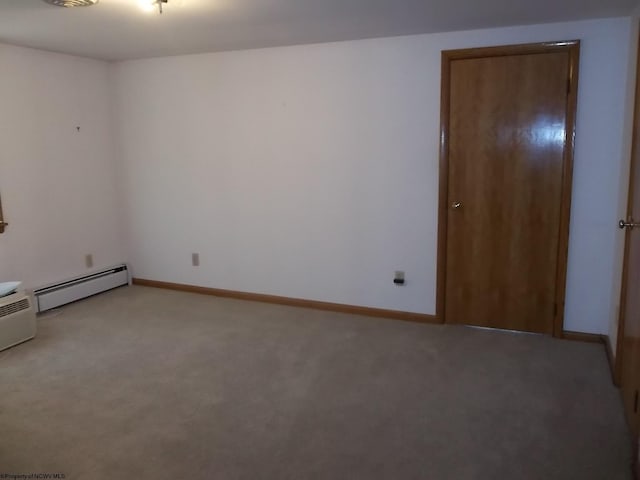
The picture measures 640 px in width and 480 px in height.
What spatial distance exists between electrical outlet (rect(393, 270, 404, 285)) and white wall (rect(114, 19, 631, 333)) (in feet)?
0.16

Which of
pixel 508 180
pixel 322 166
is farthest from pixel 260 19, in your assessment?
pixel 508 180

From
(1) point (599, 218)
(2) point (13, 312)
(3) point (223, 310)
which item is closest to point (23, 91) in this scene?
(2) point (13, 312)

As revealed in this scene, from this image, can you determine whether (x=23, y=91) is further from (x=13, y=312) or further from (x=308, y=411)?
(x=308, y=411)

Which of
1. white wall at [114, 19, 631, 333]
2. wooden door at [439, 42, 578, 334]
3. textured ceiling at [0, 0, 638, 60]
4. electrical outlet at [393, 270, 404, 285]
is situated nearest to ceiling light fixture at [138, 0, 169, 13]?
textured ceiling at [0, 0, 638, 60]

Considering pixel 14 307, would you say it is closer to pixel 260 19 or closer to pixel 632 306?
pixel 260 19

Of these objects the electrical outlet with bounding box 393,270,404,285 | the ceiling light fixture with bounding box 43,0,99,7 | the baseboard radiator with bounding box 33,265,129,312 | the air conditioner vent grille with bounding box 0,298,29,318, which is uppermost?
the ceiling light fixture with bounding box 43,0,99,7

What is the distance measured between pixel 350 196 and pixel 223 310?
148cm

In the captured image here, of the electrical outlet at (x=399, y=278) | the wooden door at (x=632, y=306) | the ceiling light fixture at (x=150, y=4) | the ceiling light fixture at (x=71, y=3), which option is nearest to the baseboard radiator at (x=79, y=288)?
the ceiling light fixture at (x=71, y=3)

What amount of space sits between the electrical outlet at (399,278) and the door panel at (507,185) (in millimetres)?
362

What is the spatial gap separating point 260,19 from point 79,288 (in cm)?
295

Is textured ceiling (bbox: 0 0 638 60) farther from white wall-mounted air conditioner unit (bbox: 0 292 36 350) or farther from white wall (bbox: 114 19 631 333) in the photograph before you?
white wall-mounted air conditioner unit (bbox: 0 292 36 350)

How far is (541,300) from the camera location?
11.8 feet

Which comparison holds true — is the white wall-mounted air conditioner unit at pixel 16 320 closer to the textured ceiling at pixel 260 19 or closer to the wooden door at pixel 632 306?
the textured ceiling at pixel 260 19

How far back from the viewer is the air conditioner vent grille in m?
3.44
